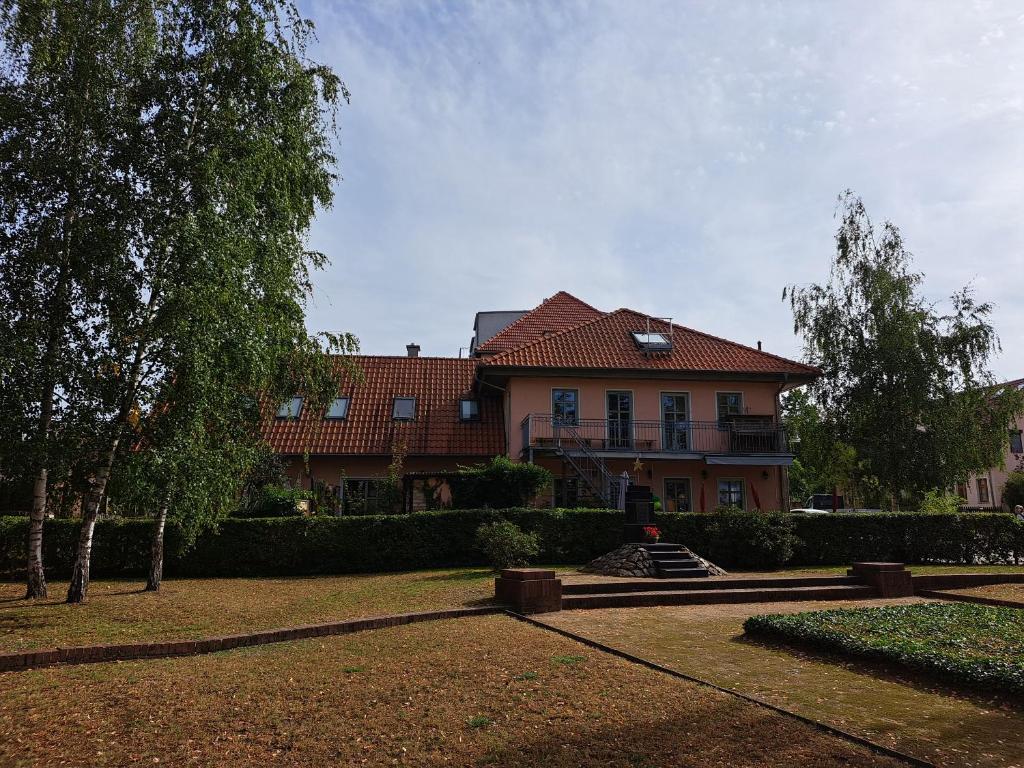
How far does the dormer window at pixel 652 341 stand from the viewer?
25.7 m

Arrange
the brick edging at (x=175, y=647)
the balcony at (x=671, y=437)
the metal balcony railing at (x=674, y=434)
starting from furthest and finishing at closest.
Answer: the metal balcony railing at (x=674, y=434) → the balcony at (x=671, y=437) → the brick edging at (x=175, y=647)

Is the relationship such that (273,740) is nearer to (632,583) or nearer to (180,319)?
(180,319)

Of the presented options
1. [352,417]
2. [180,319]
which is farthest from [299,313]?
[352,417]

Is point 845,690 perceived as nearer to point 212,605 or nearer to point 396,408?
point 212,605

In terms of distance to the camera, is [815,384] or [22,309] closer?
[22,309]

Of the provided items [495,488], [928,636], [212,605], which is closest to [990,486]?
[495,488]

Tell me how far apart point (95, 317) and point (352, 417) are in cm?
1410

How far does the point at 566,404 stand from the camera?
2442 centimetres

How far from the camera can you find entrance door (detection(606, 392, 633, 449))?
24.0 metres

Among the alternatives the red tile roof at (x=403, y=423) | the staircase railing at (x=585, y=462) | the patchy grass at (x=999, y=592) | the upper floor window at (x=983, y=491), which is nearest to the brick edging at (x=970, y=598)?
the patchy grass at (x=999, y=592)

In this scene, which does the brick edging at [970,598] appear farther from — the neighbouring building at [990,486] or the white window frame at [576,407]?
the neighbouring building at [990,486]

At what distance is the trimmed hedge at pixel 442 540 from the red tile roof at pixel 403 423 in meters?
6.53

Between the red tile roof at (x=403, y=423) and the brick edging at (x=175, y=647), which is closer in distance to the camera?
the brick edging at (x=175, y=647)

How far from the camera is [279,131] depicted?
12.7 m
